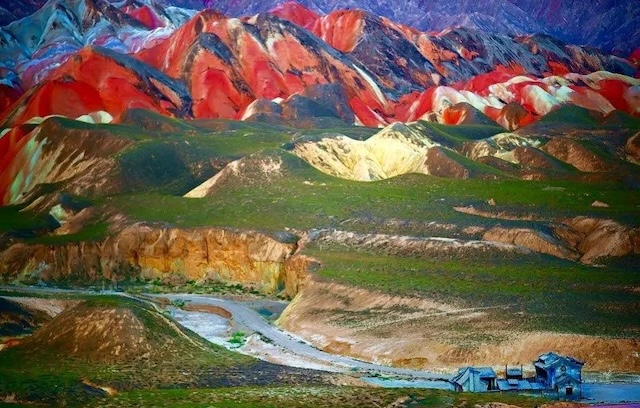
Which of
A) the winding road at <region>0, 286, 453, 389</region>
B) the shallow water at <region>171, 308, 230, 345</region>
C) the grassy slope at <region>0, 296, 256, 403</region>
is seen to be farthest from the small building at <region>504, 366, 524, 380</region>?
the shallow water at <region>171, 308, 230, 345</region>

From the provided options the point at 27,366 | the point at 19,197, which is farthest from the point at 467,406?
the point at 19,197

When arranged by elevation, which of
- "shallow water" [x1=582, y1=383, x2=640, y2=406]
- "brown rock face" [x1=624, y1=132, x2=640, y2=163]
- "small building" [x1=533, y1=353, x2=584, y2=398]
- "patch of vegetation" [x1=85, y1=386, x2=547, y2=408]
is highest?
"patch of vegetation" [x1=85, y1=386, x2=547, y2=408]

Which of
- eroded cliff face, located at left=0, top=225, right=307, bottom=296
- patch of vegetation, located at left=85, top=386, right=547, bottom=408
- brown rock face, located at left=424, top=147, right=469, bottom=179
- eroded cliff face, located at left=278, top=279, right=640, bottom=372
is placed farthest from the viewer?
brown rock face, located at left=424, top=147, right=469, bottom=179

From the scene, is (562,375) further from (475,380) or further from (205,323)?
(205,323)

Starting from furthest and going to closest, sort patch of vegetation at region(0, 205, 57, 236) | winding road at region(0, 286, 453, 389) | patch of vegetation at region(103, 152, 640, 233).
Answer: patch of vegetation at region(0, 205, 57, 236) < patch of vegetation at region(103, 152, 640, 233) < winding road at region(0, 286, 453, 389)

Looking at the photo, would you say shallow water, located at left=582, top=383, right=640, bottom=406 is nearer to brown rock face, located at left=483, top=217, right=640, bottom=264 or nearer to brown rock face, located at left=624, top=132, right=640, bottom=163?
brown rock face, located at left=483, top=217, right=640, bottom=264

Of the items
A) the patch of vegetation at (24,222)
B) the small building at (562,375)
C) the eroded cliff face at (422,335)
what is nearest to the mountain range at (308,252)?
the eroded cliff face at (422,335)

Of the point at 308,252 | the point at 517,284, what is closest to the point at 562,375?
the point at 517,284
